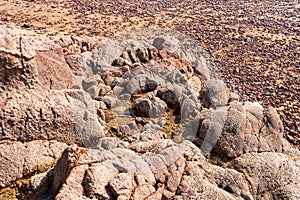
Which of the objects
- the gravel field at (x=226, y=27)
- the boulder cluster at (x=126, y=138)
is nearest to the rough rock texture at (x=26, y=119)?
the boulder cluster at (x=126, y=138)

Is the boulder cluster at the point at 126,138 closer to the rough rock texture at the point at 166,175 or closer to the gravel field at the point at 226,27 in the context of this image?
the rough rock texture at the point at 166,175

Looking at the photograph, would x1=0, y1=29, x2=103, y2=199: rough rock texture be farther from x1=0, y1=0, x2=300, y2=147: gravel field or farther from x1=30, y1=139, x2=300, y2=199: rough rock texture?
x1=0, y1=0, x2=300, y2=147: gravel field

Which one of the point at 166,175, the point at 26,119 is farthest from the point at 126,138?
the point at 26,119

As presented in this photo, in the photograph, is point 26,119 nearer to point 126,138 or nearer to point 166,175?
point 126,138

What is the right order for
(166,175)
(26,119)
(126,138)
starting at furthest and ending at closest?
(126,138)
(26,119)
(166,175)

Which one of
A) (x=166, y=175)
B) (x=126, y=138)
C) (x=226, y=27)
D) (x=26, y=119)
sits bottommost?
(x=226, y=27)

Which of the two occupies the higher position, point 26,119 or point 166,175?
point 26,119

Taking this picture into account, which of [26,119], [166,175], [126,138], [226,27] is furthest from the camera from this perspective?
[226,27]
